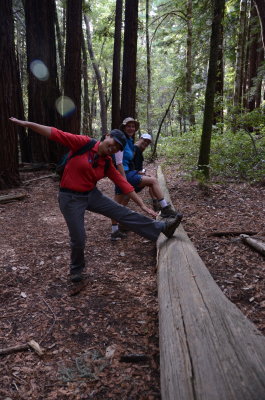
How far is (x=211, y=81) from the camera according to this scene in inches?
280

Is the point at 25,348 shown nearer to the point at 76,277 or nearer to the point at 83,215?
the point at 76,277

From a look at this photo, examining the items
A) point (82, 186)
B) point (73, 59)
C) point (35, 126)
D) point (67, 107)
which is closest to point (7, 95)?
point (67, 107)

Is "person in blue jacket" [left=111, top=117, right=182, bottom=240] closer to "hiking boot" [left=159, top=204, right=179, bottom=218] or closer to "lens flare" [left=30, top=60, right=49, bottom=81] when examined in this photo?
"hiking boot" [left=159, top=204, right=179, bottom=218]

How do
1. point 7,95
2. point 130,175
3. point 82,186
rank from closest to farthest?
point 82,186 → point 130,175 → point 7,95

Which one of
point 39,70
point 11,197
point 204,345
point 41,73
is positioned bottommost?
point 11,197

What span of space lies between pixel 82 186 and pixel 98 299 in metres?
1.41

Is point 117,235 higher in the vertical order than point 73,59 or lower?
lower

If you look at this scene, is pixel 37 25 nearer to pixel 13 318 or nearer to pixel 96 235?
pixel 96 235

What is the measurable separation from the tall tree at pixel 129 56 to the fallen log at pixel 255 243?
8.06 meters

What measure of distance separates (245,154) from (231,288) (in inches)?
287

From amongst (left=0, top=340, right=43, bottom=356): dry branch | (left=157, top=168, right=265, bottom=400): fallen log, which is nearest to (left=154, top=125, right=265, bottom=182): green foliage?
(left=157, top=168, right=265, bottom=400): fallen log

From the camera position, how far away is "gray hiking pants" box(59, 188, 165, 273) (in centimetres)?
383

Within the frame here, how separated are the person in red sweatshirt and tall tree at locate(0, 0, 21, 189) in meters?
5.70

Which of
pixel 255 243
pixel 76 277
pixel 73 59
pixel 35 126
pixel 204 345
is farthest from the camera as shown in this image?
pixel 73 59
